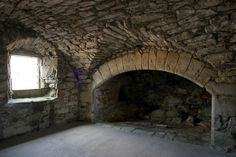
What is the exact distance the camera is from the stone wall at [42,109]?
3.33 meters

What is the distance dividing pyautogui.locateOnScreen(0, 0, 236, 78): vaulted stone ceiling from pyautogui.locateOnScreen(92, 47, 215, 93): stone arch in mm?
135

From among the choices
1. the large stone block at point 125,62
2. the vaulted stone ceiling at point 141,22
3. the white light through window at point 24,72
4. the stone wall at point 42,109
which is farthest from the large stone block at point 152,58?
the white light through window at point 24,72

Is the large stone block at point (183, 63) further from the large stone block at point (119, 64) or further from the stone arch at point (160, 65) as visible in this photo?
the large stone block at point (119, 64)

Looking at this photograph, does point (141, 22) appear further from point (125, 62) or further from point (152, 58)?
point (125, 62)

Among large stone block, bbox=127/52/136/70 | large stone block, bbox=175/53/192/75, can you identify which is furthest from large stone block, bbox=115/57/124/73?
large stone block, bbox=175/53/192/75

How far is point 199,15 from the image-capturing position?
2184 millimetres

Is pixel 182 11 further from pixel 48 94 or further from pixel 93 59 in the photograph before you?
pixel 48 94

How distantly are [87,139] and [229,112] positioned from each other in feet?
7.15

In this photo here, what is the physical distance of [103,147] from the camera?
3.01 meters

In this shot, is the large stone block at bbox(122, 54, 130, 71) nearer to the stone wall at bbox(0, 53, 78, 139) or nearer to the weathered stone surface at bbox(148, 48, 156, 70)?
the weathered stone surface at bbox(148, 48, 156, 70)

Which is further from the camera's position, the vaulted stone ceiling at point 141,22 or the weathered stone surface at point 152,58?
the weathered stone surface at point 152,58

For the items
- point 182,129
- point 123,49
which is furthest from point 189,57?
point 182,129

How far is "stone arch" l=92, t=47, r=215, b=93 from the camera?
3.04 meters

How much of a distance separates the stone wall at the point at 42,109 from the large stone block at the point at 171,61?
6.99 feet
